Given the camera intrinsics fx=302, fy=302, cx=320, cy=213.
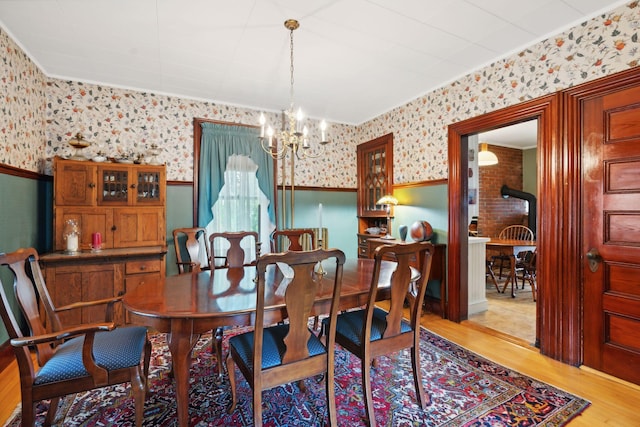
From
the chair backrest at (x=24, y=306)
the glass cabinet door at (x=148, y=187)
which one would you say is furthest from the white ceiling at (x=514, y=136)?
the chair backrest at (x=24, y=306)

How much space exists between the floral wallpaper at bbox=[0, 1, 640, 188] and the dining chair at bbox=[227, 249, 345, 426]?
2553mm

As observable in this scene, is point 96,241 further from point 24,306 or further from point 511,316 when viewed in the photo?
point 511,316

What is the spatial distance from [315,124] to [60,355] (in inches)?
159

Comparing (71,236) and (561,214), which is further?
(71,236)

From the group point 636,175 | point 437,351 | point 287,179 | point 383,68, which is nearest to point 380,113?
point 383,68

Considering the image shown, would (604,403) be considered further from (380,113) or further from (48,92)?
(48,92)

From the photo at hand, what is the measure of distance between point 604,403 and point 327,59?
339cm

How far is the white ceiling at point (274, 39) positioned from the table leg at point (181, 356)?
2145 millimetres

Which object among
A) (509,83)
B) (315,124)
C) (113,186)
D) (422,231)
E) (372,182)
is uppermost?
(315,124)

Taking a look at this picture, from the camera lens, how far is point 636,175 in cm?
211

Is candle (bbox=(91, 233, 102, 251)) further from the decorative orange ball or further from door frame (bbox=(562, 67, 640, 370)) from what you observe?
door frame (bbox=(562, 67, 640, 370))

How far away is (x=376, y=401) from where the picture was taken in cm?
196

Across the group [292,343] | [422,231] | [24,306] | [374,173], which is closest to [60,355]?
[24,306]

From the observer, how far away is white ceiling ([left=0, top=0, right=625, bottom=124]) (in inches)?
87.0
